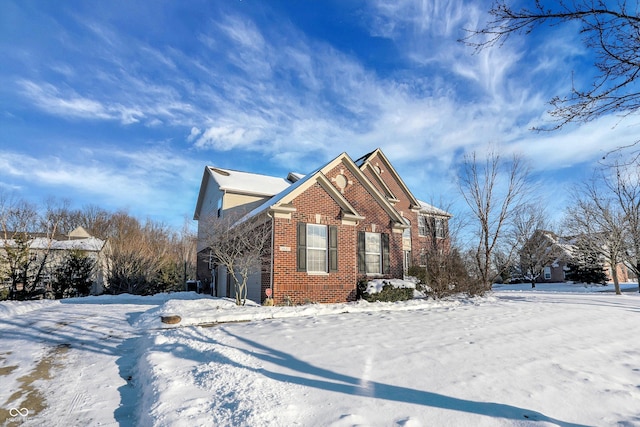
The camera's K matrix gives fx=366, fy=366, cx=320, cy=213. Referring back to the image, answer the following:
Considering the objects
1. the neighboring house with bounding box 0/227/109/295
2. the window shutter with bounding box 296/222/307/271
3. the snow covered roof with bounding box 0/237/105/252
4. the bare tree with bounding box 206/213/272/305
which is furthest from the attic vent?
the snow covered roof with bounding box 0/237/105/252

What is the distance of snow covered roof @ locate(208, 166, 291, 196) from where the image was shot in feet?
61.0

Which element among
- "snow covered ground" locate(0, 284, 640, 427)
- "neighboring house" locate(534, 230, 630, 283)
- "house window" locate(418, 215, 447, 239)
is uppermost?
"house window" locate(418, 215, 447, 239)

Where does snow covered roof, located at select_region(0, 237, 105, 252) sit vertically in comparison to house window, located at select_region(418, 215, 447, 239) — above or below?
below

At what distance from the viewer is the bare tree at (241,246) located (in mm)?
11836

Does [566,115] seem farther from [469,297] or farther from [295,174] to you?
[295,174]

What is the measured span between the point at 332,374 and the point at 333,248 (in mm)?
8786

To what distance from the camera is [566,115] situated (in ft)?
13.5

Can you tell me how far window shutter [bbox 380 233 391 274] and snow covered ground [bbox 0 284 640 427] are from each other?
22.3 ft

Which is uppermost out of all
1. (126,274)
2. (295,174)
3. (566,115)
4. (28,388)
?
(295,174)

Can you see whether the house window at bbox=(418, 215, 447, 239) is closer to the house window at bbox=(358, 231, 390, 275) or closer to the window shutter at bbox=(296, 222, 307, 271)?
the house window at bbox=(358, 231, 390, 275)

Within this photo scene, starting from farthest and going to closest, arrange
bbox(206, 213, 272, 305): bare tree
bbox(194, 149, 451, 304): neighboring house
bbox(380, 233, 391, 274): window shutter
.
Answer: bbox(380, 233, 391, 274): window shutter → bbox(194, 149, 451, 304): neighboring house → bbox(206, 213, 272, 305): bare tree

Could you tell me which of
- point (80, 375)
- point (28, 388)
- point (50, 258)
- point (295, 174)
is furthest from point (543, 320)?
point (50, 258)

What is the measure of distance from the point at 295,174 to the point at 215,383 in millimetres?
18933

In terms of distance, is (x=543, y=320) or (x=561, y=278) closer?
(x=543, y=320)
